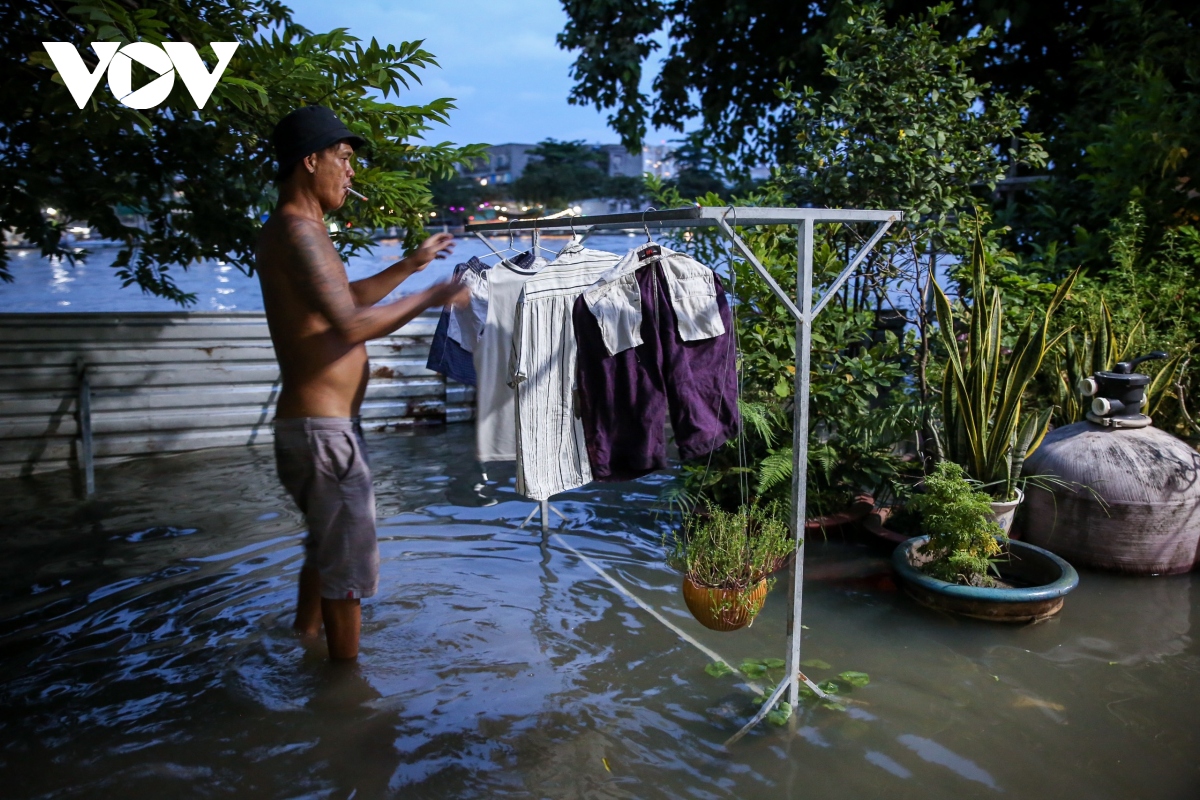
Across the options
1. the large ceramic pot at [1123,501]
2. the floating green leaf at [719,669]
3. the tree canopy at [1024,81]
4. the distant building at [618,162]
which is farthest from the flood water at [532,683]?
the distant building at [618,162]

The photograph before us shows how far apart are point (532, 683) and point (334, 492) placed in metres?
1.19

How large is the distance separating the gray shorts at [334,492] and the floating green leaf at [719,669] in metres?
1.45

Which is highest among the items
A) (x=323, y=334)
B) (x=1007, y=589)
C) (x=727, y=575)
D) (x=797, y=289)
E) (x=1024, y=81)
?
(x=1024, y=81)

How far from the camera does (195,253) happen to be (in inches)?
261

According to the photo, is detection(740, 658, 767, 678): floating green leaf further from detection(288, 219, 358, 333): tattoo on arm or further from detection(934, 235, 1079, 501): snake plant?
detection(288, 219, 358, 333): tattoo on arm

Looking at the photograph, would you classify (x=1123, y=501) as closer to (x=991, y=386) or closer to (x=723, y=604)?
(x=991, y=386)

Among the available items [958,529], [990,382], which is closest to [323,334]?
[958,529]

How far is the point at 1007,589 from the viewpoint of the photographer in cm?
421

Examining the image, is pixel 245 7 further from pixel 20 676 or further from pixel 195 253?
pixel 20 676

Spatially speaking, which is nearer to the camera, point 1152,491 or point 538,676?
point 538,676

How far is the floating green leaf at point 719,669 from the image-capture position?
3.74 meters

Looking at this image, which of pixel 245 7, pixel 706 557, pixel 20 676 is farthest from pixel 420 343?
pixel 706 557

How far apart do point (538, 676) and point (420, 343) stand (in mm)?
5518

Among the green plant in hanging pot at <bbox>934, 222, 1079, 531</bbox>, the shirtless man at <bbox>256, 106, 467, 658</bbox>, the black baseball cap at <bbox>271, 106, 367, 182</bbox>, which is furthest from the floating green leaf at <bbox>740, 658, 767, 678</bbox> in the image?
the black baseball cap at <bbox>271, 106, 367, 182</bbox>
